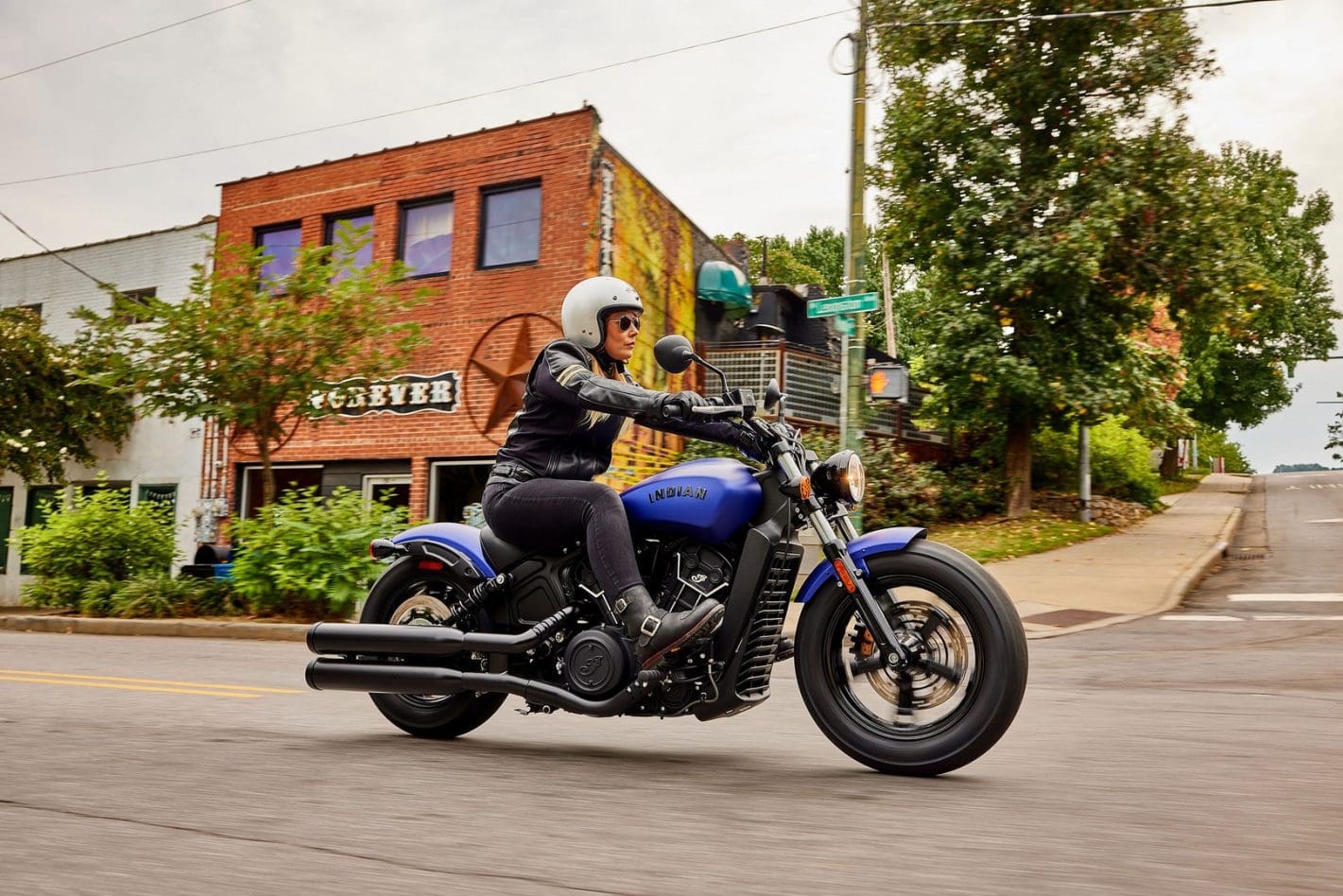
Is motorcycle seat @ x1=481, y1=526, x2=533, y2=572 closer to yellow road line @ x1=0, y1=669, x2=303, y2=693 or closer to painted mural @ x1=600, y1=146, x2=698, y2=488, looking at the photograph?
yellow road line @ x1=0, y1=669, x2=303, y2=693

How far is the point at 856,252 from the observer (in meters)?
12.5

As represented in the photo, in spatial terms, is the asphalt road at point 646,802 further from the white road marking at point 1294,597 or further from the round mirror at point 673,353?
the white road marking at point 1294,597

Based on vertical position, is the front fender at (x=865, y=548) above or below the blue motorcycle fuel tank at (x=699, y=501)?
below

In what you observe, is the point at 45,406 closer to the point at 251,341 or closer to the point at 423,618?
the point at 251,341

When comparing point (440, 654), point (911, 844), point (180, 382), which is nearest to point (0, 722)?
point (440, 654)

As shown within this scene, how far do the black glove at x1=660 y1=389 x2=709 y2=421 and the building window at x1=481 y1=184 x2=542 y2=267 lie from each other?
47.6 feet

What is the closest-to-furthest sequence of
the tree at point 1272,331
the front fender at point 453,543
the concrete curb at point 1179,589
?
the front fender at point 453,543 → the concrete curb at point 1179,589 → the tree at point 1272,331

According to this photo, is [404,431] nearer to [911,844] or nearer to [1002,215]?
[1002,215]

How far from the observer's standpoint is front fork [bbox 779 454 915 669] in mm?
3646

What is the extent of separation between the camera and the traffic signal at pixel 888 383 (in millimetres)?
11625

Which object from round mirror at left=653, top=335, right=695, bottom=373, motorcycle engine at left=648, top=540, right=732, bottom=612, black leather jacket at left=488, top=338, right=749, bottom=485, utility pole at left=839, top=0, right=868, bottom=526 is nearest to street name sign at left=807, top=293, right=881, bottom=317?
utility pole at left=839, top=0, right=868, bottom=526

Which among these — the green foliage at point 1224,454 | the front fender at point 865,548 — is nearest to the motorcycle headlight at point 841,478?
the front fender at point 865,548

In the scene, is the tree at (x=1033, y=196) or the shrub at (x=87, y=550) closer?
the shrub at (x=87, y=550)

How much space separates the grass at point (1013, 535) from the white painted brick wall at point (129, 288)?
45.0 feet
